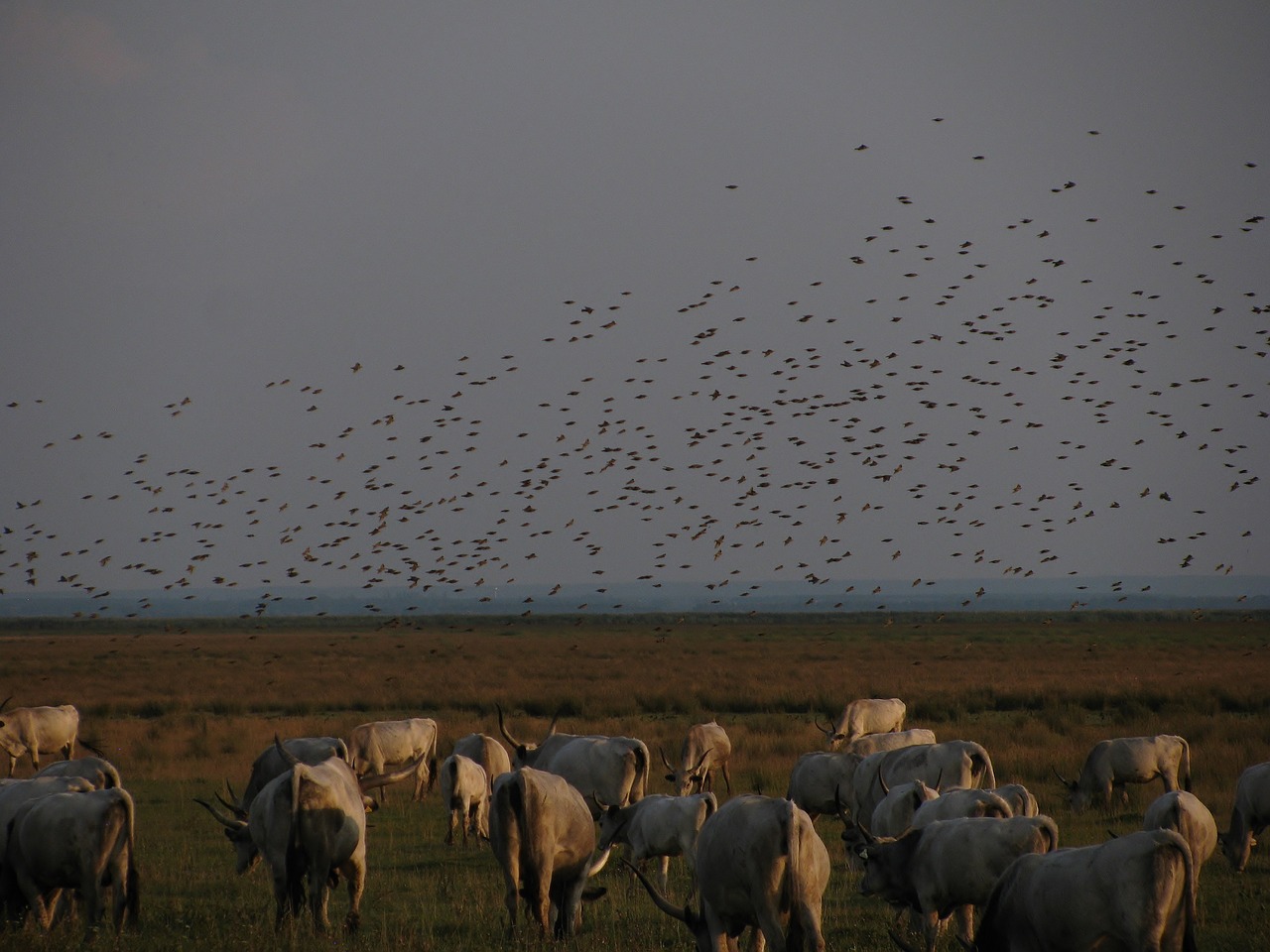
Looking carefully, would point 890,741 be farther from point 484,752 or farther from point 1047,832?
point 1047,832

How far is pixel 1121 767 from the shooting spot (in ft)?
62.3

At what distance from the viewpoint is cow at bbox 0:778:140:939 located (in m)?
10.4

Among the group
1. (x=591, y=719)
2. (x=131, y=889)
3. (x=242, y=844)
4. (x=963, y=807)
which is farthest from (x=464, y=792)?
(x=591, y=719)

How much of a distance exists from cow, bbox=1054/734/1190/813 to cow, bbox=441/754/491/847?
918 cm

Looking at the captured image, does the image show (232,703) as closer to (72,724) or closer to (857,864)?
(72,724)

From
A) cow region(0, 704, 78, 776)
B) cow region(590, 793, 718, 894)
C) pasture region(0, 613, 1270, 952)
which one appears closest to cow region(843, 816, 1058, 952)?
pasture region(0, 613, 1270, 952)

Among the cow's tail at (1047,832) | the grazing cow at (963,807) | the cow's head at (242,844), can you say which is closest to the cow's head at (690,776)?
the grazing cow at (963,807)

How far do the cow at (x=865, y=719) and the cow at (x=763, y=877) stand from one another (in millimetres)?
14314

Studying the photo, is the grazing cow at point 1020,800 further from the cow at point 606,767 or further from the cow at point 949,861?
the cow at point 606,767

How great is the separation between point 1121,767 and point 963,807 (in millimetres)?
8802

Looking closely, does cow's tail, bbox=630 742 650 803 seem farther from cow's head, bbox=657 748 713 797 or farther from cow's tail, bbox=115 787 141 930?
cow's tail, bbox=115 787 141 930

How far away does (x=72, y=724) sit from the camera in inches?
991

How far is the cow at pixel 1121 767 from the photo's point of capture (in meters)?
18.9

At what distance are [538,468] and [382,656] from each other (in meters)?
40.2
